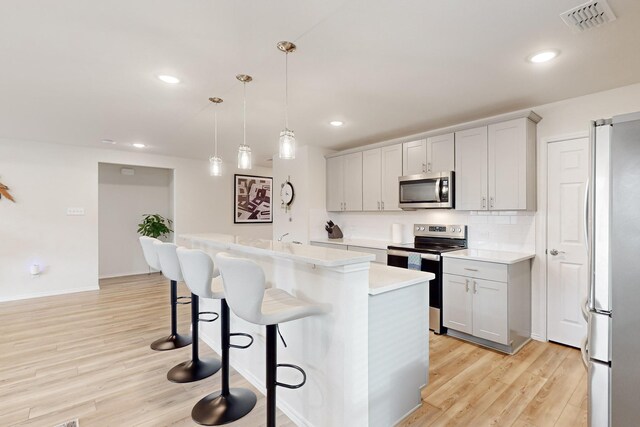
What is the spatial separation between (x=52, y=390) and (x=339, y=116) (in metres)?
3.48

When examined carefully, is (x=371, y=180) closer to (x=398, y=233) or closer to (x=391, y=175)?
(x=391, y=175)

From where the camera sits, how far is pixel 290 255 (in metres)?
1.73

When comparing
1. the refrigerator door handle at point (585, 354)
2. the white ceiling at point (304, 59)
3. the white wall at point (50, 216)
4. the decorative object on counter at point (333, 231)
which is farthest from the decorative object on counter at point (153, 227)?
the refrigerator door handle at point (585, 354)

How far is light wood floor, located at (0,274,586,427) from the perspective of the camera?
2025mm

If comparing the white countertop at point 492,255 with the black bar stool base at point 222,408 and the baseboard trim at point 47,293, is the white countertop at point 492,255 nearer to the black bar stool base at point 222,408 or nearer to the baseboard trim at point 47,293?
the black bar stool base at point 222,408

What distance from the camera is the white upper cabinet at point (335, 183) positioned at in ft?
16.2

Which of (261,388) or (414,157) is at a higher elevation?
(414,157)

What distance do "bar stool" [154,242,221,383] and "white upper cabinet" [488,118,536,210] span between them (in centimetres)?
303

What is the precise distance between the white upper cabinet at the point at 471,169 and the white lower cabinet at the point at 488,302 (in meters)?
0.70

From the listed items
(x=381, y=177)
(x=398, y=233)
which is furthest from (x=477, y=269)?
(x=381, y=177)

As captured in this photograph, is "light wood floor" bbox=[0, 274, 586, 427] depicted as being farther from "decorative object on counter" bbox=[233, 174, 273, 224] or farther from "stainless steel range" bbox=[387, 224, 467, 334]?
"decorative object on counter" bbox=[233, 174, 273, 224]

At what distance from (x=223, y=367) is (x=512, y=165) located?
3131 mm

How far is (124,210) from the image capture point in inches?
249

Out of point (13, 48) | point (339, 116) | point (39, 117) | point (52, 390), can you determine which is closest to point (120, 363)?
point (52, 390)
